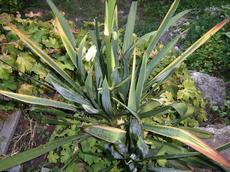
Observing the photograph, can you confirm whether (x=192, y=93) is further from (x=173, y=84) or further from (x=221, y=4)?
(x=221, y=4)

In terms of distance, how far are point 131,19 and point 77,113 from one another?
770 millimetres

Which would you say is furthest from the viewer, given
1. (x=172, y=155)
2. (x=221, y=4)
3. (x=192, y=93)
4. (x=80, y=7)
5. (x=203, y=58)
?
(x=80, y=7)

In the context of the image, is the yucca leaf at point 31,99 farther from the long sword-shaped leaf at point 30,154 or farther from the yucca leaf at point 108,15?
the yucca leaf at point 108,15

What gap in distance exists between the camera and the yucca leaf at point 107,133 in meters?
2.11

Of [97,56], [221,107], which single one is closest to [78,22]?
[221,107]

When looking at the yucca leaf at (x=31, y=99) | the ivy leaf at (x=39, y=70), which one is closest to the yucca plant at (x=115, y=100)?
the yucca leaf at (x=31, y=99)

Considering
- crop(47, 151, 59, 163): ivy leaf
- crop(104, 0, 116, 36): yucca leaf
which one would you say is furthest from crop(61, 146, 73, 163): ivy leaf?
crop(104, 0, 116, 36): yucca leaf

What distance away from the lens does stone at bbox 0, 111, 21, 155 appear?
2817mm

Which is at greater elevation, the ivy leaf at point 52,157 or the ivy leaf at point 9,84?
the ivy leaf at point 9,84

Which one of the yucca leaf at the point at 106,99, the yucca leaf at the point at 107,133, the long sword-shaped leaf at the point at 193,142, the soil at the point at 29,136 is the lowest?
the long sword-shaped leaf at the point at 193,142

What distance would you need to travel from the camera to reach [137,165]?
2383 mm

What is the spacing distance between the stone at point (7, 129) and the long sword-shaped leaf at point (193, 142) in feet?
3.86

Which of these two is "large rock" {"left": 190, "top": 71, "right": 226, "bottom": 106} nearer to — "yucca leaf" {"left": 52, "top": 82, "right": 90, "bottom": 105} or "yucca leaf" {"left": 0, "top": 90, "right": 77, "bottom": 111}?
"yucca leaf" {"left": 52, "top": 82, "right": 90, "bottom": 105}

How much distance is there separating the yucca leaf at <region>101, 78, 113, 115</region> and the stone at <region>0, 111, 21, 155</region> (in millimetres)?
850
